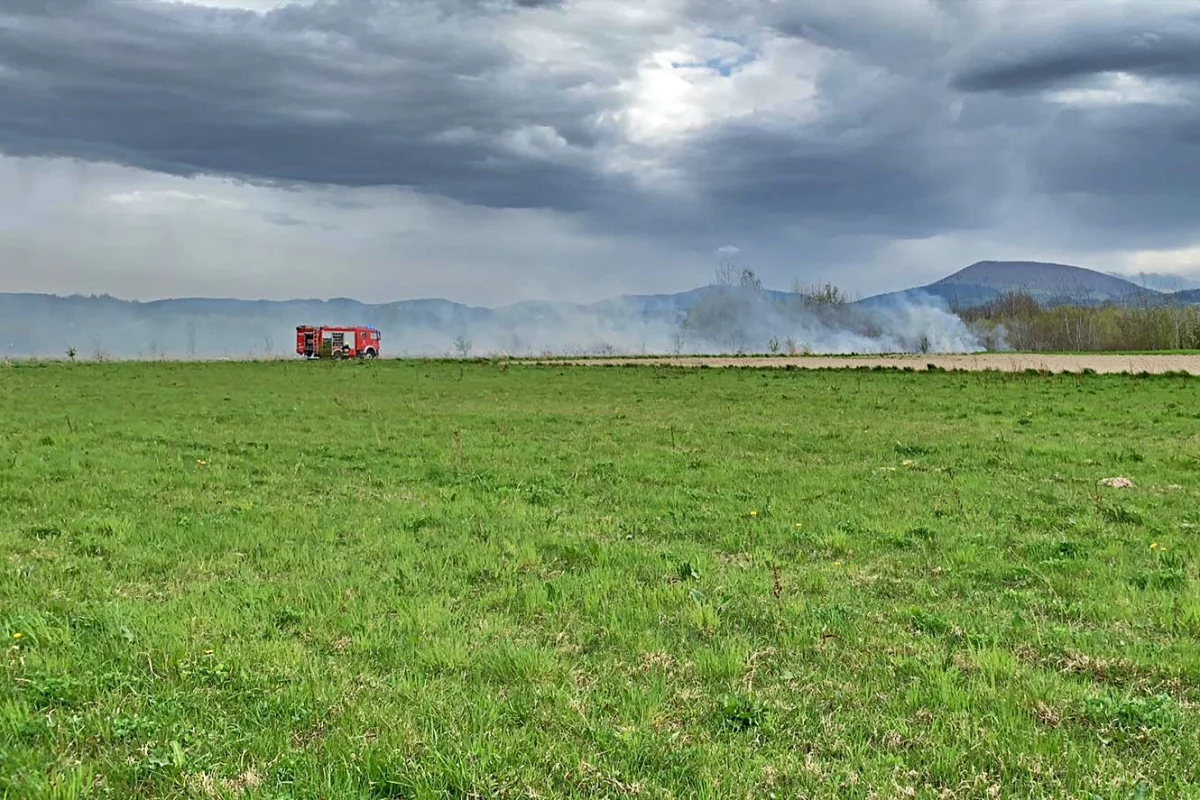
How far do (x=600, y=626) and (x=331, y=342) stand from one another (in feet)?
295

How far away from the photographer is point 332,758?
16.5 feet

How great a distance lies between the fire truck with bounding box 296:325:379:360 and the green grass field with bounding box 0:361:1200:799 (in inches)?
2966

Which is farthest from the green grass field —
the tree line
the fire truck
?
the tree line

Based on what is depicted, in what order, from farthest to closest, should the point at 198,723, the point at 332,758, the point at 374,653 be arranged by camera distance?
1. the point at 374,653
2. the point at 198,723
3. the point at 332,758

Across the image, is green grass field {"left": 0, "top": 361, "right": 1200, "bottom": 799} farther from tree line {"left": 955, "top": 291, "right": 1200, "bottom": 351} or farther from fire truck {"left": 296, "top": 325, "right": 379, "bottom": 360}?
tree line {"left": 955, "top": 291, "right": 1200, "bottom": 351}

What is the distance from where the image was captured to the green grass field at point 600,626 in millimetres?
4992

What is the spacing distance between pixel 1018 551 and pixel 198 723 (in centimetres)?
913

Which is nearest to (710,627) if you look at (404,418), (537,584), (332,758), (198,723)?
(537,584)

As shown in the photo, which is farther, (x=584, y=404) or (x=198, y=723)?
(x=584, y=404)

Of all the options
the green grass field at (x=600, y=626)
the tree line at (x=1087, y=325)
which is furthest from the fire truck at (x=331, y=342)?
the tree line at (x=1087, y=325)

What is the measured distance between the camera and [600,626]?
7453 mm

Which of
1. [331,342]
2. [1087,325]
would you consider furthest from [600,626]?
[1087,325]

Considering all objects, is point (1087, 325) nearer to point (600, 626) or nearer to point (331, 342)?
point (331, 342)

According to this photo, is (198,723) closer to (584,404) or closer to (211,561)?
(211,561)
